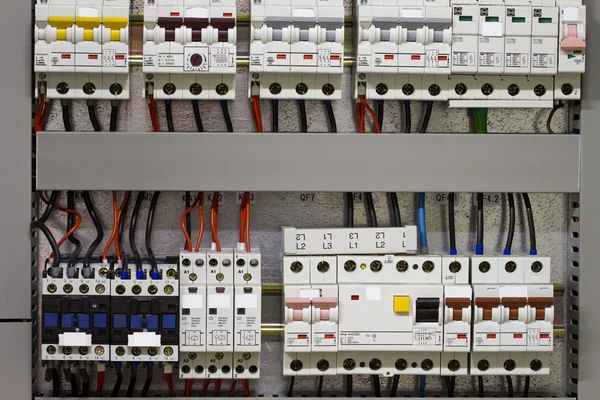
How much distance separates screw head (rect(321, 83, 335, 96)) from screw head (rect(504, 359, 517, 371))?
87 centimetres

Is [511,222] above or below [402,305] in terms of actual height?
above

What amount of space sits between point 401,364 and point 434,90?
2.45ft

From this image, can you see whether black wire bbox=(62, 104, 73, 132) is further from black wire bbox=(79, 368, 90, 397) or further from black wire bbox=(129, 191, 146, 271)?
black wire bbox=(79, 368, 90, 397)

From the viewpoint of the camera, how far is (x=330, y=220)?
2010mm

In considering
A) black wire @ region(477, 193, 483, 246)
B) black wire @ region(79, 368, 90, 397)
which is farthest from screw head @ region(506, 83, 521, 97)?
black wire @ region(79, 368, 90, 397)

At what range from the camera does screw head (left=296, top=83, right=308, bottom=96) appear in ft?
6.12

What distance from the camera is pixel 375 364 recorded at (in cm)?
191

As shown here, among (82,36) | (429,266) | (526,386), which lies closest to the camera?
(82,36)

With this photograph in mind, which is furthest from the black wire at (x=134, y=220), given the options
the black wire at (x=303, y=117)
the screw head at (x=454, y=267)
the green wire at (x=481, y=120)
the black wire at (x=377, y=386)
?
the green wire at (x=481, y=120)

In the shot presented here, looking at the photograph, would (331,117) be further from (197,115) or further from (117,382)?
(117,382)

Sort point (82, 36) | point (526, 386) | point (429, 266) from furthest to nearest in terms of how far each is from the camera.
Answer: point (526, 386), point (429, 266), point (82, 36)

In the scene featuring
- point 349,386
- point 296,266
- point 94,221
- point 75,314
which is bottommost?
point 349,386

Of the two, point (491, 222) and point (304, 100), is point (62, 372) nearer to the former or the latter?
point (304, 100)

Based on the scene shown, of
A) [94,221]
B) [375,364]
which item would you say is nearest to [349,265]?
[375,364]
